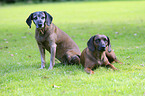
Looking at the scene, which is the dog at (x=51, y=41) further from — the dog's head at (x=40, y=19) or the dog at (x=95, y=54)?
the dog at (x=95, y=54)

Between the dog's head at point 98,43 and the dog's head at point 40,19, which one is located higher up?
the dog's head at point 40,19

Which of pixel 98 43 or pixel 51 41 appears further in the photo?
pixel 51 41

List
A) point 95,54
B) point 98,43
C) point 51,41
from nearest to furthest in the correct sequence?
point 98,43, point 95,54, point 51,41

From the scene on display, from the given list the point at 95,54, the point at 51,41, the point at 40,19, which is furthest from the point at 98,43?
the point at 40,19

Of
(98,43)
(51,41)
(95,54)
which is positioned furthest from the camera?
(51,41)

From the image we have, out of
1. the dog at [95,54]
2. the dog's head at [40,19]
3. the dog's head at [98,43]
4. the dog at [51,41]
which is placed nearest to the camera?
the dog's head at [98,43]

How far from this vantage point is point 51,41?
722 centimetres

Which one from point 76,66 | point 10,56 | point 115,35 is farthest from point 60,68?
point 115,35

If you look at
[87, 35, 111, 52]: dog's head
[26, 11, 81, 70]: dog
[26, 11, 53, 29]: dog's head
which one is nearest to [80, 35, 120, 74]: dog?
[87, 35, 111, 52]: dog's head

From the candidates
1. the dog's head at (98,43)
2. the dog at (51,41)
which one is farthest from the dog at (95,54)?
the dog at (51,41)

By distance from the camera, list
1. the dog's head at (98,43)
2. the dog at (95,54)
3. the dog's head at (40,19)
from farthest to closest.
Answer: the dog's head at (40,19), the dog at (95,54), the dog's head at (98,43)

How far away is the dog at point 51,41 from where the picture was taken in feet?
22.9

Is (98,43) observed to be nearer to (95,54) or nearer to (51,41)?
(95,54)

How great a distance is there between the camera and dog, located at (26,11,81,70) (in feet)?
22.9
